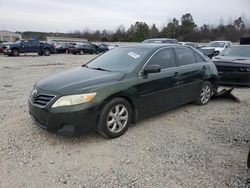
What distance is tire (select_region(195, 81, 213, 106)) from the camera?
20.7 feet

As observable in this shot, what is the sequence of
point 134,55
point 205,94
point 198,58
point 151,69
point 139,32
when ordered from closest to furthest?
point 151,69 < point 134,55 < point 198,58 < point 205,94 < point 139,32

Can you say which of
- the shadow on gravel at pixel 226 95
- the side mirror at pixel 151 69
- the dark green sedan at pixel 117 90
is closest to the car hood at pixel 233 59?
the shadow on gravel at pixel 226 95

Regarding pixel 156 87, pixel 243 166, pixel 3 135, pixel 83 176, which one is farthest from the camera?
pixel 156 87

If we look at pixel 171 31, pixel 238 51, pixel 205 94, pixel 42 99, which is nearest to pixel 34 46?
pixel 238 51

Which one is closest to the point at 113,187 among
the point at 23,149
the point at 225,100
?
the point at 23,149

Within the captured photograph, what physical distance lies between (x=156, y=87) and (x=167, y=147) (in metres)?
1.26

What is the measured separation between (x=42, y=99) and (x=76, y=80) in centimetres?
61

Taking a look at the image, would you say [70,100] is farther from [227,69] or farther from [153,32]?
[153,32]

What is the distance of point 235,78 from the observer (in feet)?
28.6

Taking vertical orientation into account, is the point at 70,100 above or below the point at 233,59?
below

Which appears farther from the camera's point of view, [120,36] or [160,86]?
[120,36]

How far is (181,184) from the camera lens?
3.17m

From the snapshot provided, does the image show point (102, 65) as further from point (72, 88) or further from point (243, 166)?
point (243, 166)

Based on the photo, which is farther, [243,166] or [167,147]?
[167,147]
